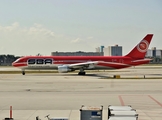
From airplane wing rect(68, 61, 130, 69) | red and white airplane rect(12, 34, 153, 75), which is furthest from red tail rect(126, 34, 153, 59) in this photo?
airplane wing rect(68, 61, 130, 69)

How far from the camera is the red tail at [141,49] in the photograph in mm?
63500

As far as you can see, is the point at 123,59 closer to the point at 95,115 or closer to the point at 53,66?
the point at 53,66

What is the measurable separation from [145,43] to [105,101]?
138 feet

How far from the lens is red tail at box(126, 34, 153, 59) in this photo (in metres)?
63.5

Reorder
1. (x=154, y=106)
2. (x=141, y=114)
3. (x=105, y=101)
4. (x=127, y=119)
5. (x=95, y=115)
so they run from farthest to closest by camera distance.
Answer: (x=105, y=101) → (x=154, y=106) → (x=141, y=114) → (x=95, y=115) → (x=127, y=119)

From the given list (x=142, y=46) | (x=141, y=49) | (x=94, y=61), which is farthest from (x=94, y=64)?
(x=142, y=46)

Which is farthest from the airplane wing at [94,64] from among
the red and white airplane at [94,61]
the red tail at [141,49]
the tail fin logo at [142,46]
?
the tail fin logo at [142,46]

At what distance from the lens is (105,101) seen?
24.6 metres

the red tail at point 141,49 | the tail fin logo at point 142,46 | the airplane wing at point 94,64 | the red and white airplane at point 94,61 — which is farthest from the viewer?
the tail fin logo at point 142,46

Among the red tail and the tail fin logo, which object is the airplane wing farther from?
the tail fin logo

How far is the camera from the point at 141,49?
209 ft

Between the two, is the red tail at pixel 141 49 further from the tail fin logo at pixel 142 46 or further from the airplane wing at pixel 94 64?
the airplane wing at pixel 94 64

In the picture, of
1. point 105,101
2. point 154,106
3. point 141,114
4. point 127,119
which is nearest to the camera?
point 127,119

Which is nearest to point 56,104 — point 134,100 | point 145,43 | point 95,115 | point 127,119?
point 134,100
